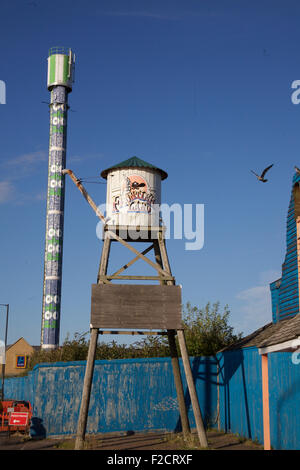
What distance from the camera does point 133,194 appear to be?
17.3 metres

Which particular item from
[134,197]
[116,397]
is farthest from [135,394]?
[134,197]

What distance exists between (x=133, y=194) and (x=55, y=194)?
25.0m

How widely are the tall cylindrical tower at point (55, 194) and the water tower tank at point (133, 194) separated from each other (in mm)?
23203

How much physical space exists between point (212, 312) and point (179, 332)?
7590 mm

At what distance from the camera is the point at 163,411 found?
61.8 ft

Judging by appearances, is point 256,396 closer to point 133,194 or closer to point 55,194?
point 133,194

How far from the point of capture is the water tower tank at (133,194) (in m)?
17.2

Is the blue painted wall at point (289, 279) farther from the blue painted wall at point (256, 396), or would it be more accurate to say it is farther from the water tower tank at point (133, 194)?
the water tower tank at point (133, 194)

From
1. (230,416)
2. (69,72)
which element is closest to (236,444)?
(230,416)

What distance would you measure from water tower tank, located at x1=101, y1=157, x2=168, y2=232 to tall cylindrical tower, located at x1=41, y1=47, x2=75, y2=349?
76.1 ft

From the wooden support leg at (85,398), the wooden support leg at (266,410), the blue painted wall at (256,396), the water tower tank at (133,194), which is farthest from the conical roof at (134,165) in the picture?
the wooden support leg at (266,410)
